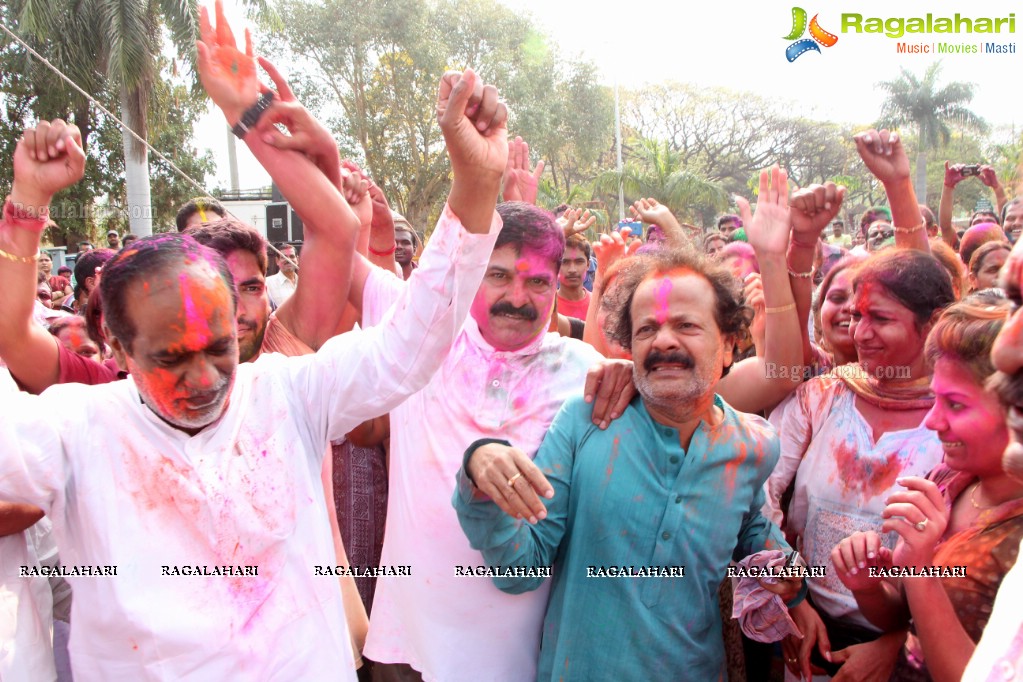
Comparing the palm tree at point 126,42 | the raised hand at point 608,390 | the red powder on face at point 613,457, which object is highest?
the palm tree at point 126,42

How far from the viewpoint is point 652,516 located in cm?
202

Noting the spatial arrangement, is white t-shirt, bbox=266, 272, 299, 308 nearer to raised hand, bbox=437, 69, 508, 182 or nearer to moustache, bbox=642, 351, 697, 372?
moustache, bbox=642, 351, 697, 372

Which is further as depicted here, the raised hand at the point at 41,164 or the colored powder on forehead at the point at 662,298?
the colored powder on forehead at the point at 662,298

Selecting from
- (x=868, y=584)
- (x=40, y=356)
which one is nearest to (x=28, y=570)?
(x=40, y=356)

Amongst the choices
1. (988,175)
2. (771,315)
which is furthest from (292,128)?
(988,175)

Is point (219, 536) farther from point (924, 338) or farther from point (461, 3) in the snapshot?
point (461, 3)

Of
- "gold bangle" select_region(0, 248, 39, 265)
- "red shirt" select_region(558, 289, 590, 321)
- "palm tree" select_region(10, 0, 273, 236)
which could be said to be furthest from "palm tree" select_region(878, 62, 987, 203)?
"gold bangle" select_region(0, 248, 39, 265)

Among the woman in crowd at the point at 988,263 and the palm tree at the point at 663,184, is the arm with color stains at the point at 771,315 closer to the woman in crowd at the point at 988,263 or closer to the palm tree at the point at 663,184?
the woman in crowd at the point at 988,263

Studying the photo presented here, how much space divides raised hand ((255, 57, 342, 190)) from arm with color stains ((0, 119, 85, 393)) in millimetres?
506

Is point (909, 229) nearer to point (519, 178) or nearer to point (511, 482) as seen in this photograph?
point (519, 178)

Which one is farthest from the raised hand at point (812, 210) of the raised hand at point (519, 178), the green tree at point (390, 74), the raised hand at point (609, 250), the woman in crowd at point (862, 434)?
the green tree at point (390, 74)

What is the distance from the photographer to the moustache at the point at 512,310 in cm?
236

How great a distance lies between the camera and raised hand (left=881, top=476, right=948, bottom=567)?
1.76 metres

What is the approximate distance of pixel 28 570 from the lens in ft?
6.29
